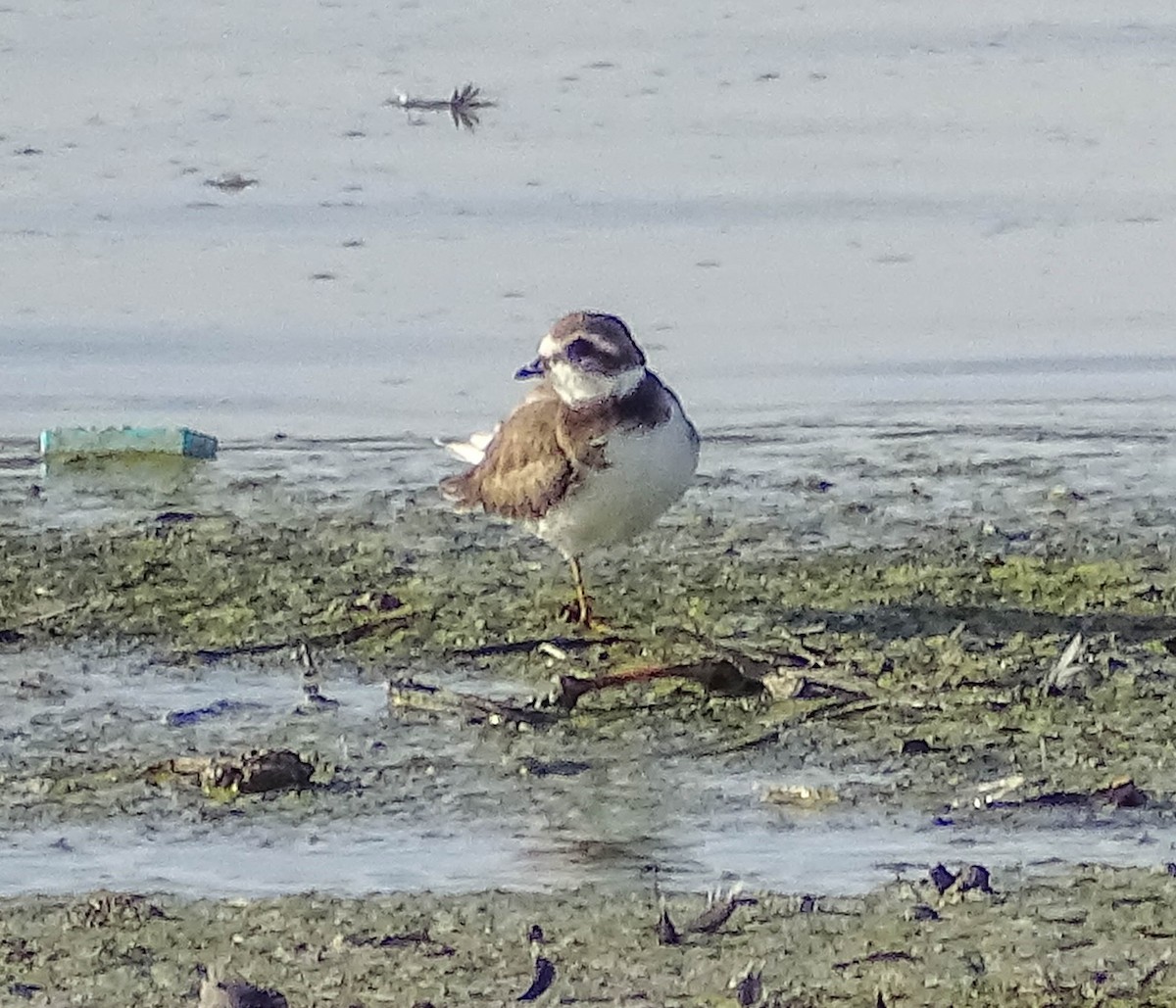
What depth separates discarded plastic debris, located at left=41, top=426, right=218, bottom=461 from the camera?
808 centimetres

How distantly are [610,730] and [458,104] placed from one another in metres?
7.42

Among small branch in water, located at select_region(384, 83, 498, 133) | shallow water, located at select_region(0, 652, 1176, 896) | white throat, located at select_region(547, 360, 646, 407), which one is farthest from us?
small branch in water, located at select_region(384, 83, 498, 133)

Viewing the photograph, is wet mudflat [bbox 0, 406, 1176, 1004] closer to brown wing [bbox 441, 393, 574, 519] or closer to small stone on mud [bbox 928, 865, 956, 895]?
small stone on mud [bbox 928, 865, 956, 895]

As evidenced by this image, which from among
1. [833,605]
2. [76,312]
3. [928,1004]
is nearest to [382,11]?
[76,312]

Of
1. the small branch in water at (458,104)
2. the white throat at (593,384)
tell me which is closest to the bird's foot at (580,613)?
the white throat at (593,384)

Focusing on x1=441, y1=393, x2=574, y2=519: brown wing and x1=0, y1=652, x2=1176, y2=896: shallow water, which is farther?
x1=441, y1=393, x2=574, y2=519: brown wing

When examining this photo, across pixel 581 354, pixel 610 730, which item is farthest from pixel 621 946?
pixel 581 354

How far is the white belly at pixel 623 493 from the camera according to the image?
22.0 feet

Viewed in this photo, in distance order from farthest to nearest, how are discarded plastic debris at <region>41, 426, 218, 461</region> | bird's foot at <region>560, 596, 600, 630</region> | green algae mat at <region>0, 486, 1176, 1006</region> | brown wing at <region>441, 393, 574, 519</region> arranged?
1. discarded plastic debris at <region>41, 426, 218, 461</region>
2. brown wing at <region>441, 393, 574, 519</region>
3. bird's foot at <region>560, 596, 600, 630</region>
4. green algae mat at <region>0, 486, 1176, 1006</region>

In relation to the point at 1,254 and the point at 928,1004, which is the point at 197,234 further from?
the point at 928,1004

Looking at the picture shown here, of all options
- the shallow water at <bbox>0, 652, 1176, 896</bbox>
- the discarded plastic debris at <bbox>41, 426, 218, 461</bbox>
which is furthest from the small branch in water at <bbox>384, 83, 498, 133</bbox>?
the shallow water at <bbox>0, 652, 1176, 896</bbox>

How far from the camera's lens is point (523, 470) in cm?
698

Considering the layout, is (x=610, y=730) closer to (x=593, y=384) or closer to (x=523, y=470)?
(x=523, y=470)

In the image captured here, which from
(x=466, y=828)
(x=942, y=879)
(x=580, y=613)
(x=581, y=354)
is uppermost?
(x=581, y=354)
